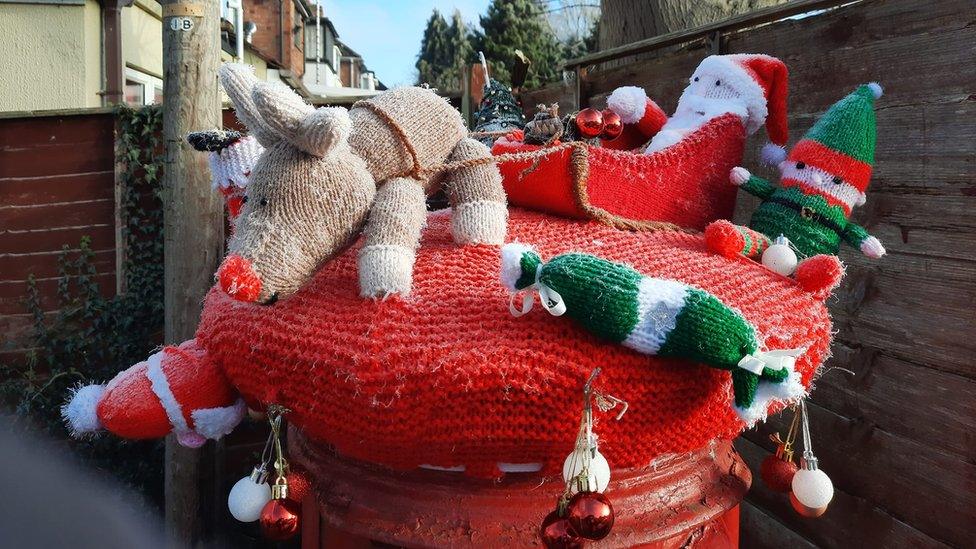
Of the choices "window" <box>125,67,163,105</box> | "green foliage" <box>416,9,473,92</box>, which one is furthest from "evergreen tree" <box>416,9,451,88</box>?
"window" <box>125,67,163,105</box>

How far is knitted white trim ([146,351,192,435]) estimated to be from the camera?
844 mm

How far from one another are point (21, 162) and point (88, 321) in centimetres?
68

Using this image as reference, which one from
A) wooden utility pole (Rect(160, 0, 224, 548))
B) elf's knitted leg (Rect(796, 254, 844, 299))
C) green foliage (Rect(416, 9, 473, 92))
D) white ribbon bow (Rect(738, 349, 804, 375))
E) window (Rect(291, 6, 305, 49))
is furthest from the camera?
green foliage (Rect(416, 9, 473, 92))

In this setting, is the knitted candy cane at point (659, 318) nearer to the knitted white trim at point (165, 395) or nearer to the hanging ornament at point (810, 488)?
the hanging ornament at point (810, 488)

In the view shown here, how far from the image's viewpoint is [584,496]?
0.67m

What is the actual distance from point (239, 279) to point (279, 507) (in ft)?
1.01

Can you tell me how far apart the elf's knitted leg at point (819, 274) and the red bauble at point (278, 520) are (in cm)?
71

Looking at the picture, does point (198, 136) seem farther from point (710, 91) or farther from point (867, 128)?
point (867, 128)

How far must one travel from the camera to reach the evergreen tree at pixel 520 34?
1100cm

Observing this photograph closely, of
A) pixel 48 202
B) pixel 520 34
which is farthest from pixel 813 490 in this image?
pixel 520 34

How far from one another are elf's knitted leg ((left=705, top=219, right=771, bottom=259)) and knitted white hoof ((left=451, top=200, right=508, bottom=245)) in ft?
0.93

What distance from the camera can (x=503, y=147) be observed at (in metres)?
1.09

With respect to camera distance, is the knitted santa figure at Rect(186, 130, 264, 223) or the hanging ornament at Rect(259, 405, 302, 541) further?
the knitted santa figure at Rect(186, 130, 264, 223)

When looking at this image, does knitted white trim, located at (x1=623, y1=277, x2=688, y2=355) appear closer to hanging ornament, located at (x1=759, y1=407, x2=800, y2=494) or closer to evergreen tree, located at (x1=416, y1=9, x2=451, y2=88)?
hanging ornament, located at (x1=759, y1=407, x2=800, y2=494)
